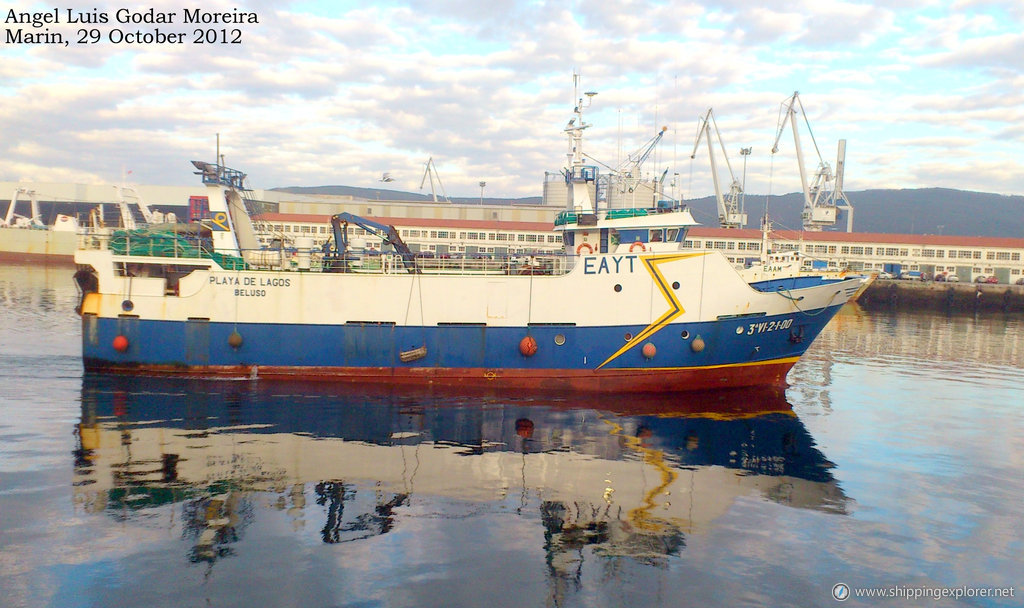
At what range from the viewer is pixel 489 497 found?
12023 mm

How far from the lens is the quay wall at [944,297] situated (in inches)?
2234

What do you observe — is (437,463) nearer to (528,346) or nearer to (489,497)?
(489,497)

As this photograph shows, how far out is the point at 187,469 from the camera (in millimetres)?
12875

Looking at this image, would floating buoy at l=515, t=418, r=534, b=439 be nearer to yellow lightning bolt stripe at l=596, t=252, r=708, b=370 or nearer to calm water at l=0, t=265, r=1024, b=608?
calm water at l=0, t=265, r=1024, b=608

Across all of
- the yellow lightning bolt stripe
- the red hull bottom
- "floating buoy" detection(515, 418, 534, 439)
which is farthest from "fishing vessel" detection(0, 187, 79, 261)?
the yellow lightning bolt stripe

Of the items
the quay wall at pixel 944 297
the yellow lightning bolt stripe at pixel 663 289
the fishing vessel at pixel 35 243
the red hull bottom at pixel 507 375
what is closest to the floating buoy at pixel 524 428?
the red hull bottom at pixel 507 375

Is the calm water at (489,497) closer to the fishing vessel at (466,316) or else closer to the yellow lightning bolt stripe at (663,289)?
the fishing vessel at (466,316)

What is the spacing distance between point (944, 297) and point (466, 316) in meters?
57.0

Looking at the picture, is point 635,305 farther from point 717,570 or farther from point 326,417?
point 717,570

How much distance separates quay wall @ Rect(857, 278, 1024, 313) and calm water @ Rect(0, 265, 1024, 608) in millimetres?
42888

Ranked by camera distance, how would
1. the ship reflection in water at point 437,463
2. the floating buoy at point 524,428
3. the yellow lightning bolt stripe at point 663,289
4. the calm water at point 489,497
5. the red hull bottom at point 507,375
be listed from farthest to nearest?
the red hull bottom at point 507,375 → the yellow lightning bolt stripe at point 663,289 → the floating buoy at point 524,428 → the ship reflection in water at point 437,463 → the calm water at point 489,497

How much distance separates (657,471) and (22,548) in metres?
11.7

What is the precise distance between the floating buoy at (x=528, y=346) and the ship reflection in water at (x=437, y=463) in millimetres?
1904

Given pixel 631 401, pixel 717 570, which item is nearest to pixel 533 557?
pixel 717 570
